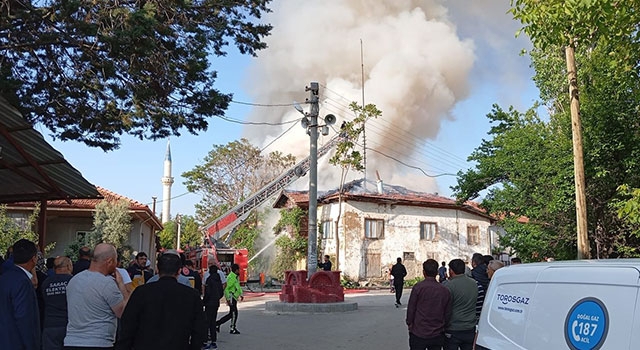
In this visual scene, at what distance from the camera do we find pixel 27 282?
4.57m

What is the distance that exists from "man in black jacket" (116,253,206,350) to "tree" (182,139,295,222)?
147ft

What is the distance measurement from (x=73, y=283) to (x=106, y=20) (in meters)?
6.29

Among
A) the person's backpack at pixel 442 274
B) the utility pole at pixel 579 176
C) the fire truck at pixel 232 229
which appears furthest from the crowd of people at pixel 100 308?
the fire truck at pixel 232 229

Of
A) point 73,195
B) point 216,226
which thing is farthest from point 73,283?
point 216,226

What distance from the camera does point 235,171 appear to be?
49.5 m

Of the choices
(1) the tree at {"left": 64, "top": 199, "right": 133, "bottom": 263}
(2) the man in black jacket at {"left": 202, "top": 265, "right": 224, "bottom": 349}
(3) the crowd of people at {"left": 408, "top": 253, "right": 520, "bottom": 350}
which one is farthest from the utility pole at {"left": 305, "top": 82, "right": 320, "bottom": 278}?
(3) the crowd of people at {"left": 408, "top": 253, "right": 520, "bottom": 350}

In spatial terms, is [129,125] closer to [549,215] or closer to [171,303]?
[171,303]

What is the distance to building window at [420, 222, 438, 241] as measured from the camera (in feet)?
114

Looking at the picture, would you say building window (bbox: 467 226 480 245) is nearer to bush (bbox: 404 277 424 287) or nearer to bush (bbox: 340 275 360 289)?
bush (bbox: 404 277 424 287)

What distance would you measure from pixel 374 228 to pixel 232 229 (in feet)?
28.0

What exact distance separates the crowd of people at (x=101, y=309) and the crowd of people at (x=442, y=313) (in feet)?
8.21

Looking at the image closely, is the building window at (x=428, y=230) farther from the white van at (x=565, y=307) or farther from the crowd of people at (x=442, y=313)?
the white van at (x=565, y=307)

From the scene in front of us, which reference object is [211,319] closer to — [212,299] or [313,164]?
[212,299]

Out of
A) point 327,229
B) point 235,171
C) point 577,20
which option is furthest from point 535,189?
point 235,171
